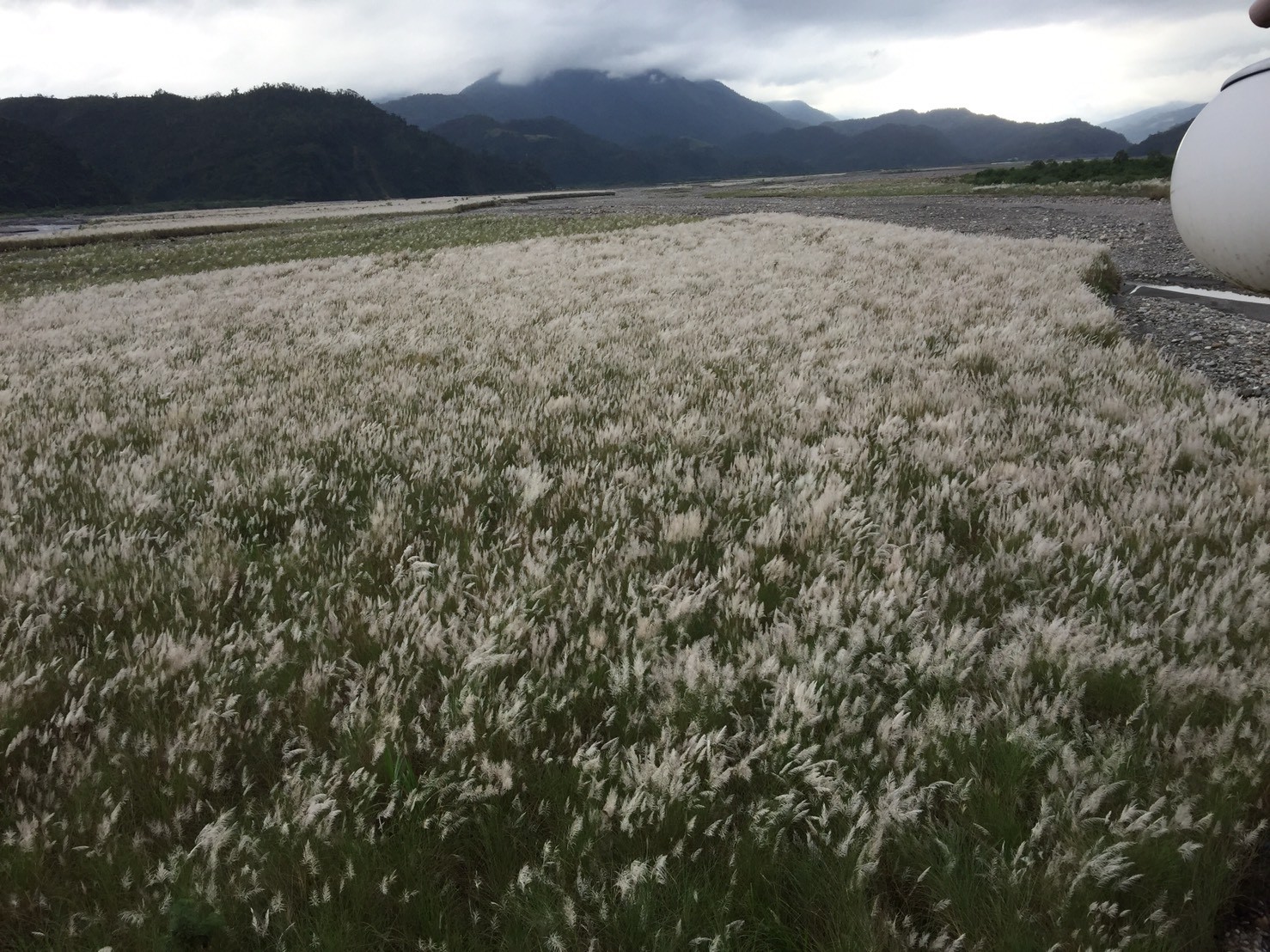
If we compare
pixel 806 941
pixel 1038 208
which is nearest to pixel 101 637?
pixel 806 941

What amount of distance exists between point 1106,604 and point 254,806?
3.68m

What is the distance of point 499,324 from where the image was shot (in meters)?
11.5

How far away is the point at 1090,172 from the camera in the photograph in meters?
57.0

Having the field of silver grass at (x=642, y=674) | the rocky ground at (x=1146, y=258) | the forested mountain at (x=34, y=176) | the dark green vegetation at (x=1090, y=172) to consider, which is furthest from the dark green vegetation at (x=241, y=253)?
the forested mountain at (x=34, y=176)

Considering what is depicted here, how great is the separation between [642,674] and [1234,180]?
174 inches

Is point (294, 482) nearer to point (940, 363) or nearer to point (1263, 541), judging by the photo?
point (1263, 541)

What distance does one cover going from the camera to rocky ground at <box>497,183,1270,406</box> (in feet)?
28.4

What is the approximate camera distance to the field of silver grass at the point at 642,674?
77.6 inches

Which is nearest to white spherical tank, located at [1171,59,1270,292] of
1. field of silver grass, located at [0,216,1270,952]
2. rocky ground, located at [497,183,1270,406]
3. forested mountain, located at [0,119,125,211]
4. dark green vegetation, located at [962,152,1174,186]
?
field of silver grass, located at [0,216,1270,952]

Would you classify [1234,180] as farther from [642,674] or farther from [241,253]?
[241,253]

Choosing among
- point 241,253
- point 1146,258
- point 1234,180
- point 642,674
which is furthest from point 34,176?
point 1234,180

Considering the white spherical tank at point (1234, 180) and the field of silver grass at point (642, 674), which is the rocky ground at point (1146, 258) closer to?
the field of silver grass at point (642, 674)

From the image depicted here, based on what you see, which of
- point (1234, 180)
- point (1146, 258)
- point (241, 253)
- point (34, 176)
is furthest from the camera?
point (34, 176)

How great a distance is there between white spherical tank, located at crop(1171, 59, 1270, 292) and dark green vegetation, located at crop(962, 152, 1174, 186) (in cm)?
6037
